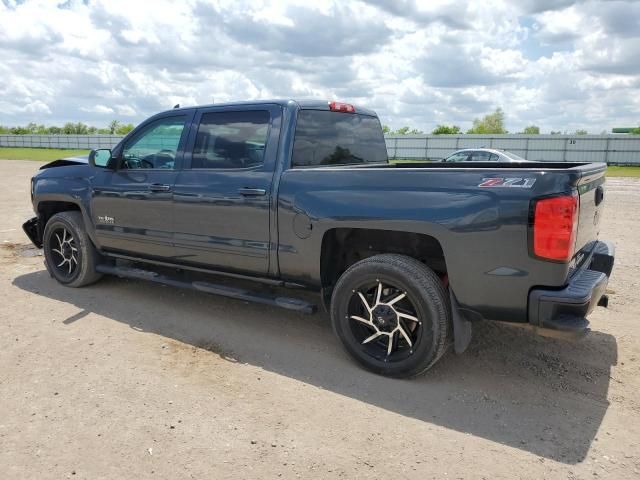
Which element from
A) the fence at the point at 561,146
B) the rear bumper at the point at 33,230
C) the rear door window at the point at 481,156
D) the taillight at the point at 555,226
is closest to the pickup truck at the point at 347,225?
the taillight at the point at 555,226

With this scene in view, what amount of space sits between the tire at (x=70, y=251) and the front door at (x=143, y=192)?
0.93ft

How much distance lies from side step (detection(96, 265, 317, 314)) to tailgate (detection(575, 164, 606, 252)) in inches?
78.2

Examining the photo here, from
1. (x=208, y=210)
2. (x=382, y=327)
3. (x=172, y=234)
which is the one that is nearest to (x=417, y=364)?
(x=382, y=327)

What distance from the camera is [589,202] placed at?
3598 millimetres

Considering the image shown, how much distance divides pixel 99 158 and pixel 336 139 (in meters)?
2.53

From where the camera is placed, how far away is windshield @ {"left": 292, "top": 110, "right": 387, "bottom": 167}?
4402mm

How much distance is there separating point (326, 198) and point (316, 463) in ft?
6.06

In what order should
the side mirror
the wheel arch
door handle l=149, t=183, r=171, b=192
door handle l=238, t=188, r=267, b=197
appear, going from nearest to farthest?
the wheel arch → door handle l=238, t=188, r=267, b=197 → door handle l=149, t=183, r=171, b=192 → the side mirror

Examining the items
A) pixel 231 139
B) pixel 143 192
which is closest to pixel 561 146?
pixel 231 139

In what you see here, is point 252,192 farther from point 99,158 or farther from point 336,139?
point 99,158

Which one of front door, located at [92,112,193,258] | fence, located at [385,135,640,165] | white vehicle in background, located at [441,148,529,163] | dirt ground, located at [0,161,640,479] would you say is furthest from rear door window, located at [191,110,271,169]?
fence, located at [385,135,640,165]

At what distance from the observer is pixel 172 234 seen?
4.89 m

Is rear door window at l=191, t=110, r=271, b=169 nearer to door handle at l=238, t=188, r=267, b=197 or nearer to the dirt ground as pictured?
door handle at l=238, t=188, r=267, b=197

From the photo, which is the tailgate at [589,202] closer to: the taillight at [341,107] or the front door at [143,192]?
the taillight at [341,107]
